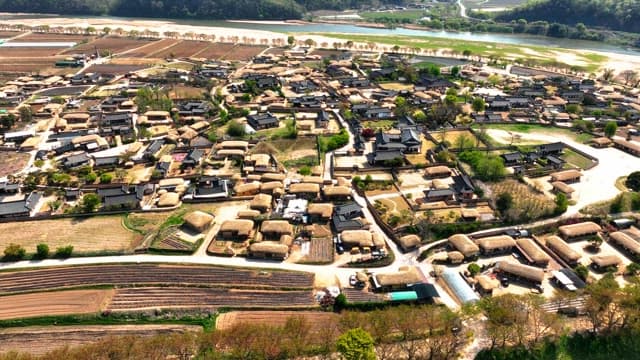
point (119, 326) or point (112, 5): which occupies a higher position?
point (112, 5)

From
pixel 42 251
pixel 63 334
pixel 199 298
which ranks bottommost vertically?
pixel 63 334

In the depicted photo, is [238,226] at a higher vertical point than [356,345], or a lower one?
lower

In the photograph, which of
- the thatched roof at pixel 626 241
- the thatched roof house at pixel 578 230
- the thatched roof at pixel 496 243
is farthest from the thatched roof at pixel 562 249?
the thatched roof at pixel 626 241

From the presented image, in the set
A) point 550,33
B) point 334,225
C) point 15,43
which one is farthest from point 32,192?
point 550,33

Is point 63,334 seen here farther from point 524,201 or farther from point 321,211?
point 524,201

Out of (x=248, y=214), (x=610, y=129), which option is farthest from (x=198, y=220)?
(x=610, y=129)

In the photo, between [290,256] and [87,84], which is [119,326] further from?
[87,84]

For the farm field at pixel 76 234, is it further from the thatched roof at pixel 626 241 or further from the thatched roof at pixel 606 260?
the thatched roof at pixel 626 241
